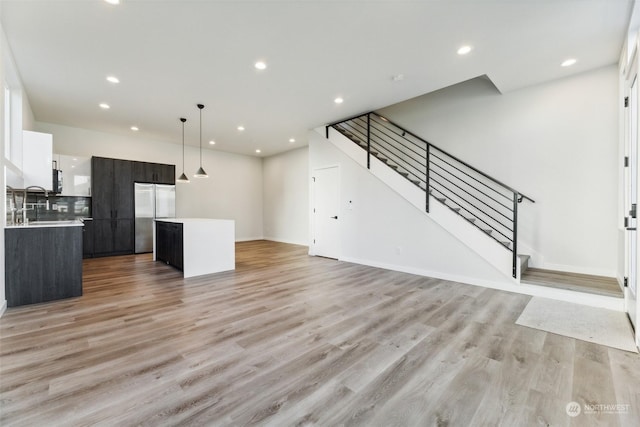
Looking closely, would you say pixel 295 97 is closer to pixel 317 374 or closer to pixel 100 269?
pixel 317 374

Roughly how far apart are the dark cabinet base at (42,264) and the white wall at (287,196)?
5.58m

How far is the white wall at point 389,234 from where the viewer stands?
4242 millimetres

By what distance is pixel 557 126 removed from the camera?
4.11 metres

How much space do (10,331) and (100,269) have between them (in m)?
2.85

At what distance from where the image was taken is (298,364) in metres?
2.01

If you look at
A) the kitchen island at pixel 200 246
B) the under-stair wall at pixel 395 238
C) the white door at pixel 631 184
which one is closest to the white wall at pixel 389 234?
the under-stair wall at pixel 395 238

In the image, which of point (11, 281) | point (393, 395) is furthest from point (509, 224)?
point (11, 281)

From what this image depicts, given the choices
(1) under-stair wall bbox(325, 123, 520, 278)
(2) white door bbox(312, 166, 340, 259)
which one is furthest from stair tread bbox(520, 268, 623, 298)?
(2) white door bbox(312, 166, 340, 259)

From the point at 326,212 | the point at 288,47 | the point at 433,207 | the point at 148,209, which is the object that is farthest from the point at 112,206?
the point at 433,207

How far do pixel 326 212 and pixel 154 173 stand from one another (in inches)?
182

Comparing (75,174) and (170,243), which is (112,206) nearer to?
(75,174)

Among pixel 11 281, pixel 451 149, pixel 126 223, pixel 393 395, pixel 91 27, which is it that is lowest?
pixel 393 395

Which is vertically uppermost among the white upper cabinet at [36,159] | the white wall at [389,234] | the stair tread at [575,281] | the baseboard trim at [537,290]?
the white upper cabinet at [36,159]

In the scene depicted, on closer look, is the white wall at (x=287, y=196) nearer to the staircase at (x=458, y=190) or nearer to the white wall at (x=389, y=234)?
the white wall at (x=389, y=234)
